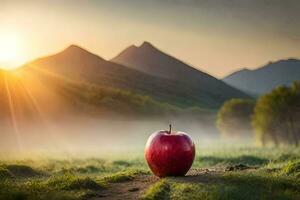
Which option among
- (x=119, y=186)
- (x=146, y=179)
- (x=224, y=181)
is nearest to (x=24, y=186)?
(x=119, y=186)

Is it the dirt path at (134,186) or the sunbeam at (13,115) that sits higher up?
the sunbeam at (13,115)

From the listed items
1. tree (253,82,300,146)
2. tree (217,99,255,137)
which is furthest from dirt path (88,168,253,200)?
tree (217,99,255,137)

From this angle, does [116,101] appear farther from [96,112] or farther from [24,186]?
[24,186]

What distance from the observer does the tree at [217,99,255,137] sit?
409 ft

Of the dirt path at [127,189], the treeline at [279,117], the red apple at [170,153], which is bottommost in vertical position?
the dirt path at [127,189]

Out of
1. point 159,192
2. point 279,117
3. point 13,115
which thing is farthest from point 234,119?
point 159,192

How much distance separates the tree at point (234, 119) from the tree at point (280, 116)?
36.5 metres

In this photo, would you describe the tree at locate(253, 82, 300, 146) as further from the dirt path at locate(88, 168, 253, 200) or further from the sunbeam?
the dirt path at locate(88, 168, 253, 200)

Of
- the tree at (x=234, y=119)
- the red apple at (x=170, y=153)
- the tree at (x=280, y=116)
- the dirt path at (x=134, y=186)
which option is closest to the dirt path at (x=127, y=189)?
the dirt path at (x=134, y=186)

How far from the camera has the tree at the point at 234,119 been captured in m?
125

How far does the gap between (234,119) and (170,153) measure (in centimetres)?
10855

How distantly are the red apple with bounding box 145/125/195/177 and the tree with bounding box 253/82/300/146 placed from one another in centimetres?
6693

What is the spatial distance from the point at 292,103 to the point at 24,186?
233 feet

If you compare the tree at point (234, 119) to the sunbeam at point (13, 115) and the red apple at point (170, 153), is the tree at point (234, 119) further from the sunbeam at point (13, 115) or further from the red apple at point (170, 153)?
the red apple at point (170, 153)
